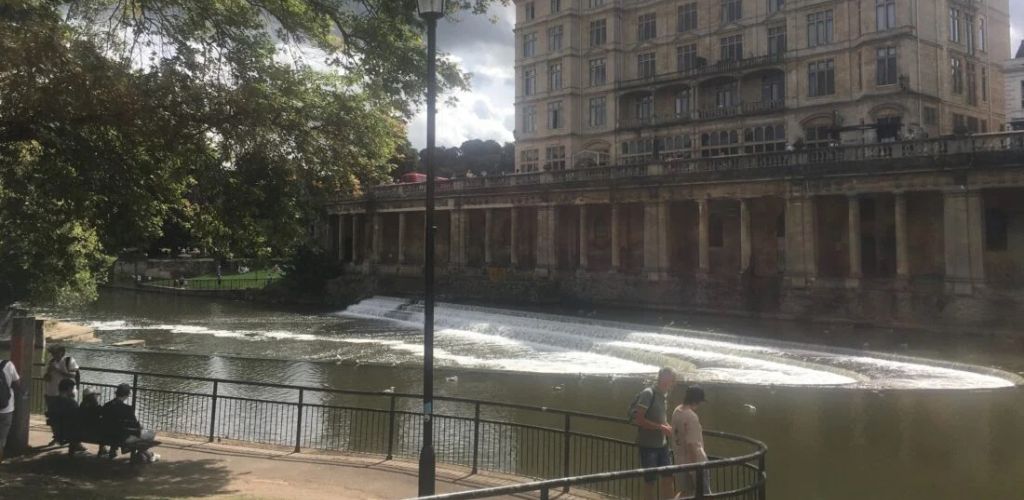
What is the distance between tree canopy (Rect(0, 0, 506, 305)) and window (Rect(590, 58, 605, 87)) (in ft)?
135

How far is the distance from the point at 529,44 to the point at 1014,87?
112 feet

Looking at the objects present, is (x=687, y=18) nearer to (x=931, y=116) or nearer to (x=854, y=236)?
(x=931, y=116)

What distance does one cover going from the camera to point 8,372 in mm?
9352

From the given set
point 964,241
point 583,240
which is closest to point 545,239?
point 583,240

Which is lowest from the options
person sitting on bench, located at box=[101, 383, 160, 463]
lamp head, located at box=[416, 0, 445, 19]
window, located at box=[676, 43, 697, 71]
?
person sitting on bench, located at box=[101, 383, 160, 463]

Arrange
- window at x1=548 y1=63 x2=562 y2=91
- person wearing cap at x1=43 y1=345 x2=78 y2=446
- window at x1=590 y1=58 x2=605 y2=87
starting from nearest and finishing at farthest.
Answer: person wearing cap at x1=43 y1=345 x2=78 y2=446, window at x1=590 y1=58 x2=605 y2=87, window at x1=548 y1=63 x2=562 y2=91

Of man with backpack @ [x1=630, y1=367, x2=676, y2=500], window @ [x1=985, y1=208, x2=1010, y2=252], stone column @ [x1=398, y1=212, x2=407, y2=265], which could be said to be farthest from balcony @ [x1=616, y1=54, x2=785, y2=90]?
man with backpack @ [x1=630, y1=367, x2=676, y2=500]

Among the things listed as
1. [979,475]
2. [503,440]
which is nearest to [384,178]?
[503,440]

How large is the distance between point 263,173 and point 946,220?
2700 centimetres

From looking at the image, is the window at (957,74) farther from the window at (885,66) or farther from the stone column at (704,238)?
the stone column at (704,238)

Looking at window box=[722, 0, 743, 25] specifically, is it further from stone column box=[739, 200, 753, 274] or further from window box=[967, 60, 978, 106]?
stone column box=[739, 200, 753, 274]

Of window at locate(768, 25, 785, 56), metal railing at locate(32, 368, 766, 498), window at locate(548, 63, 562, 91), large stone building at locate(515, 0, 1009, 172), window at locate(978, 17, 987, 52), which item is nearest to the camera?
metal railing at locate(32, 368, 766, 498)

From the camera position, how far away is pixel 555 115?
183 feet

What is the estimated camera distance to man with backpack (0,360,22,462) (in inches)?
358
